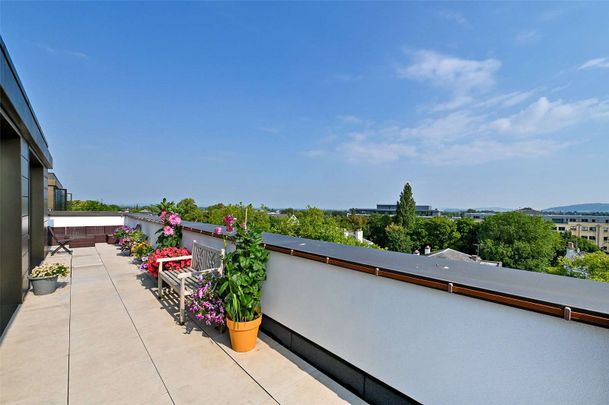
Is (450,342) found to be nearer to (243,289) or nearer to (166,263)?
(243,289)

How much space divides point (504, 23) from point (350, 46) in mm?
6022

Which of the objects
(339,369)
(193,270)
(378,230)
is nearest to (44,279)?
(193,270)

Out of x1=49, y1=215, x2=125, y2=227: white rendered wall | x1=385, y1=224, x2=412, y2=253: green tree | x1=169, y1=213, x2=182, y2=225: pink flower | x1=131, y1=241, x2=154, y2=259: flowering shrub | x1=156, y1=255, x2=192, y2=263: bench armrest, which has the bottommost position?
x1=385, y1=224, x2=412, y2=253: green tree

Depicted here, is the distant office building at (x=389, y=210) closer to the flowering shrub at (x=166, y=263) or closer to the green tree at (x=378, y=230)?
the green tree at (x=378, y=230)

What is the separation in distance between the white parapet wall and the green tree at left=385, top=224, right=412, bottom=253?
4304 centimetres

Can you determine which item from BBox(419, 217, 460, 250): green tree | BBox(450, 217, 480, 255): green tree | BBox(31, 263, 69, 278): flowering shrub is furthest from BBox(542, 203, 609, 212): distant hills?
BBox(31, 263, 69, 278): flowering shrub

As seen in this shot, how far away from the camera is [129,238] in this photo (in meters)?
7.86

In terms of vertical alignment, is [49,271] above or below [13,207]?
below

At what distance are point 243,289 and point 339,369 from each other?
45.2 inches

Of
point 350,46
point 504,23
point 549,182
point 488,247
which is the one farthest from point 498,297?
point 488,247

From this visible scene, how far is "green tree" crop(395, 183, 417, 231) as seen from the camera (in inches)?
1772

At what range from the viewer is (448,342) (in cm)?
162

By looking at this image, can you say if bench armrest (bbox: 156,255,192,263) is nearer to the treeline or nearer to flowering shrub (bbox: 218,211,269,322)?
flowering shrub (bbox: 218,211,269,322)

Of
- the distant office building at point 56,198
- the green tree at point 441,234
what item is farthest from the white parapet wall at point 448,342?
the green tree at point 441,234
